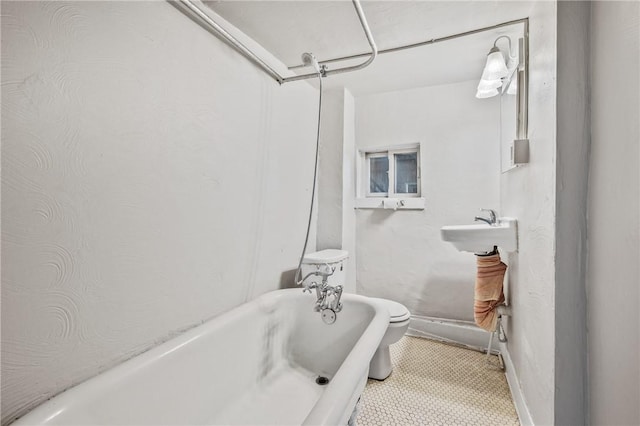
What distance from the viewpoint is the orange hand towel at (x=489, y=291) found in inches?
70.3

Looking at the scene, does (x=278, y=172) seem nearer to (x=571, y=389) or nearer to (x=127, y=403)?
(x=127, y=403)

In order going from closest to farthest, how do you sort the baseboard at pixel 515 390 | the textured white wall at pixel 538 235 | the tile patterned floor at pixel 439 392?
1. the textured white wall at pixel 538 235
2. the baseboard at pixel 515 390
3. the tile patterned floor at pixel 439 392

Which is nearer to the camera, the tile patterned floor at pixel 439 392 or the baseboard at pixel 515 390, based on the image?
the baseboard at pixel 515 390

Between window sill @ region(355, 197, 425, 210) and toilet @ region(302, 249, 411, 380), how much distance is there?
645 mm

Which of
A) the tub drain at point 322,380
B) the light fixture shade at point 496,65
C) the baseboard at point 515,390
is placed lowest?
the baseboard at point 515,390

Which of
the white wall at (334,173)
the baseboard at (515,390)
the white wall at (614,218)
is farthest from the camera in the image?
the white wall at (334,173)

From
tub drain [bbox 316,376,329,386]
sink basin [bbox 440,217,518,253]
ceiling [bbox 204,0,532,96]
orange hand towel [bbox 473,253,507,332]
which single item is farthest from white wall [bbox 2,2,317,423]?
orange hand towel [bbox 473,253,507,332]

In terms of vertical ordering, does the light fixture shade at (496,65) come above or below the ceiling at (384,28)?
below

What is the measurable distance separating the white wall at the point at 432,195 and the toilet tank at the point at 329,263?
605 millimetres

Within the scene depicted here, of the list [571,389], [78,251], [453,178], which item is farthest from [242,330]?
[453,178]

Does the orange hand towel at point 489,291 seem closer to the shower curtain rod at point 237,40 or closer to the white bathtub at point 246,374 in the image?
the white bathtub at point 246,374

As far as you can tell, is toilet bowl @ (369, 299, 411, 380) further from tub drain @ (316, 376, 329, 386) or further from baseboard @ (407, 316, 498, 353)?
baseboard @ (407, 316, 498, 353)

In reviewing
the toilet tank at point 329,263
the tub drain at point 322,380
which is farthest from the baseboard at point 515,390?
the toilet tank at point 329,263

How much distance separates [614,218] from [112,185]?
149 cm
